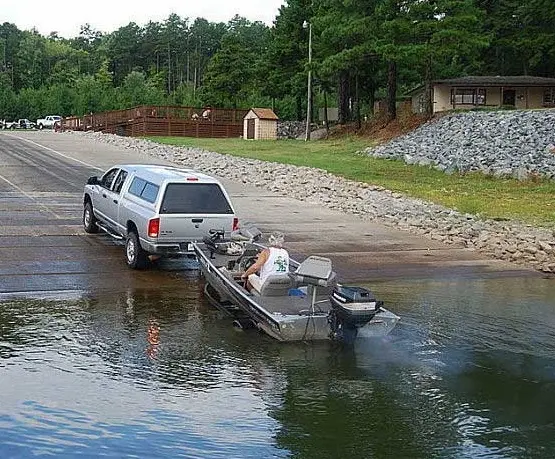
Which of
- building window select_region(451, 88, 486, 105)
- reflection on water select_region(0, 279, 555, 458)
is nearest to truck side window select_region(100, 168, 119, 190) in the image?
reflection on water select_region(0, 279, 555, 458)

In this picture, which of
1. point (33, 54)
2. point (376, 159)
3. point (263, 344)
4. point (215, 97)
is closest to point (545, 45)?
point (376, 159)

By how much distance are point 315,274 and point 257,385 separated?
6.97ft

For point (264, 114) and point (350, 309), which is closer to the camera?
point (350, 309)

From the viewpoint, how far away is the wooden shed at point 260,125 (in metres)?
65.8

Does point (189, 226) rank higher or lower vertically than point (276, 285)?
higher

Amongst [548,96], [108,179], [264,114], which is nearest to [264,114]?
[264,114]

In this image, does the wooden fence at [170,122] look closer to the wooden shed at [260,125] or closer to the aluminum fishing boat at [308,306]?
the wooden shed at [260,125]

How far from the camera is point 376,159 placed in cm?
4634

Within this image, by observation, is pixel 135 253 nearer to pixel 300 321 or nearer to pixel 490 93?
pixel 300 321

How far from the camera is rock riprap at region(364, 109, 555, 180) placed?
38125 mm

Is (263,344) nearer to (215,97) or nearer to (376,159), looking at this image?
(376,159)

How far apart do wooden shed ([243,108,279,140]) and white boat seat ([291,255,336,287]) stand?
54880 mm

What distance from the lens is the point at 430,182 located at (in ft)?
115

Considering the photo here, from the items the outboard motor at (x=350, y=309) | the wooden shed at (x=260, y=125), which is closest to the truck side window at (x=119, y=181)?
the outboard motor at (x=350, y=309)
